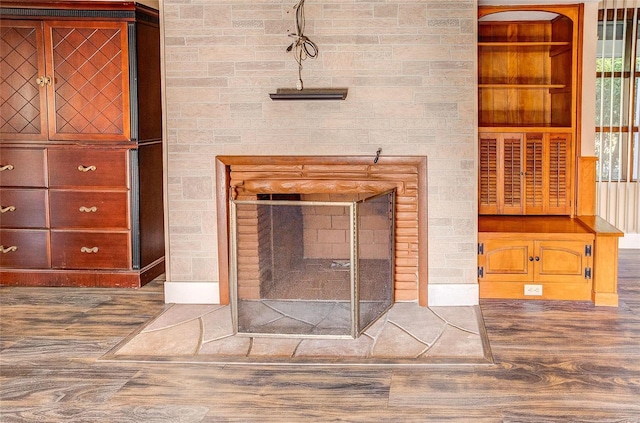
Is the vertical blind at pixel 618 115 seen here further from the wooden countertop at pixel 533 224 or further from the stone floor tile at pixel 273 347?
the stone floor tile at pixel 273 347

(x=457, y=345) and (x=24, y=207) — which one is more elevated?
(x=24, y=207)

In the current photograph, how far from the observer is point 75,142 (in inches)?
233

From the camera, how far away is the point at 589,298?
546cm

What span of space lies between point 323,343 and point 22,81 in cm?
308

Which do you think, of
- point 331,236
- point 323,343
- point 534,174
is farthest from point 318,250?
point 534,174

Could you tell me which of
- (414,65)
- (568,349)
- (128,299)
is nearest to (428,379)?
(568,349)

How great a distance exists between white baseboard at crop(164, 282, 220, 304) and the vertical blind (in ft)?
12.0

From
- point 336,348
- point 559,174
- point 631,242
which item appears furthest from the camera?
point 631,242

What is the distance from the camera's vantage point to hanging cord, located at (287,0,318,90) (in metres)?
5.18

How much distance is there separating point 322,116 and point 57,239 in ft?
7.37

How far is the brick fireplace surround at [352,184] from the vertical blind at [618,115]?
2554 millimetres

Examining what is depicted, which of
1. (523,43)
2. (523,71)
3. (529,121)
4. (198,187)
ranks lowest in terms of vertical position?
(198,187)

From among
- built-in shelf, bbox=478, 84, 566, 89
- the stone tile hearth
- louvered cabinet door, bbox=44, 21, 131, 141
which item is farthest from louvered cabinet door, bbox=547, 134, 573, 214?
louvered cabinet door, bbox=44, 21, 131, 141

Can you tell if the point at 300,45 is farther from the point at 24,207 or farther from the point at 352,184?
the point at 24,207
